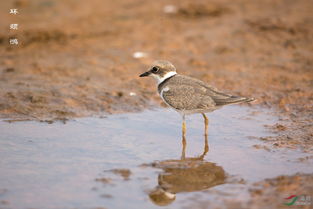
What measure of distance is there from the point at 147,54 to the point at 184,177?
6.38 metres

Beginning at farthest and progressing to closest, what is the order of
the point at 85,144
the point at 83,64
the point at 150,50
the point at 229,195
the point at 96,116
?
the point at 150,50 < the point at 83,64 < the point at 96,116 < the point at 85,144 < the point at 229,195

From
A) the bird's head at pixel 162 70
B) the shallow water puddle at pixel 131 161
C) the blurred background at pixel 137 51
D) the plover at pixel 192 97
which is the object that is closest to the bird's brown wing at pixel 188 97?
the plover at pixel 192 97

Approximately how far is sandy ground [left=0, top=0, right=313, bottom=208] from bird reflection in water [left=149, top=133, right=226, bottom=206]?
854 millimetres

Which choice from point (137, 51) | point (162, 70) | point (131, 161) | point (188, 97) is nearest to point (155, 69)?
point (162, 70)

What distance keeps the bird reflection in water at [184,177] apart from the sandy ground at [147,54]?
854mm

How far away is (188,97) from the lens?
8.17 m

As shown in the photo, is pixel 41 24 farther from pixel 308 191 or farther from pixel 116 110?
pixel 308 191

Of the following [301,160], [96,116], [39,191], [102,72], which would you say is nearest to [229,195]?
[301,160]

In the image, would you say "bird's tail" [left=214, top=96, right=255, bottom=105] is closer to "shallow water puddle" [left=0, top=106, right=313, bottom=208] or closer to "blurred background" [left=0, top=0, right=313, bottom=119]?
"shallow water puddle" [left=0, top=106, right=313, bottom=208]

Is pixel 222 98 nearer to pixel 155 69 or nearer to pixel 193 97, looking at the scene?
pixel 193 97

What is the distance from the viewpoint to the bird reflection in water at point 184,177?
20.3ft

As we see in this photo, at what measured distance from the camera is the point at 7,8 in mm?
15969

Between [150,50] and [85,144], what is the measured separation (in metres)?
5.59

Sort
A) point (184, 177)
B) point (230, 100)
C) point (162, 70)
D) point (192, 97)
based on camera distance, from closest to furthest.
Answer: point (184, 177) < point (230, 100) < point (192, 97) < point (162, 70)
